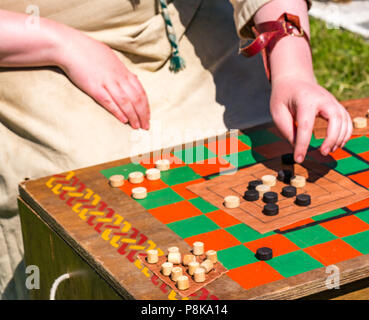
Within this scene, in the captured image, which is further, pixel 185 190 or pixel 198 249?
pixel 185 190

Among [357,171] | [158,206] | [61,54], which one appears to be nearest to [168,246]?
[158,206]

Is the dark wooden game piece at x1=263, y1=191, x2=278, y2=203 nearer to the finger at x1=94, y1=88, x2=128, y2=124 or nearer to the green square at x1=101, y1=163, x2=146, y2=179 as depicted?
the green square at x1=101, y1=163, x2=146, y2=179

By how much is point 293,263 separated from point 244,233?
16 cm

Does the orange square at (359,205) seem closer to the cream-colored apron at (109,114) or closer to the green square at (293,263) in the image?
the green square at (293,263)

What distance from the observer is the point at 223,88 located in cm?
229

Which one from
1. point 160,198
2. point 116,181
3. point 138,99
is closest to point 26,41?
point 138,99

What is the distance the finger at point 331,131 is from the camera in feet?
5.84

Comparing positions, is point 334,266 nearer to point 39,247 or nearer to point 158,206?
point 158,206

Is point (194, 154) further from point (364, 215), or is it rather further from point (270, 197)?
point (364, 215)

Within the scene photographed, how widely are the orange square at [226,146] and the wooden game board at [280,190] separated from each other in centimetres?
10

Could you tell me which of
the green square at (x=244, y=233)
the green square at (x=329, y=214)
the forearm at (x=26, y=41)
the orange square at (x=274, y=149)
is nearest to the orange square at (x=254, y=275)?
the green square at (x=244, y=233)

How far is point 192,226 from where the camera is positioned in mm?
1641

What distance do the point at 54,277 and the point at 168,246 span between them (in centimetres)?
39

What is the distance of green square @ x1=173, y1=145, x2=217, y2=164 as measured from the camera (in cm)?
195
